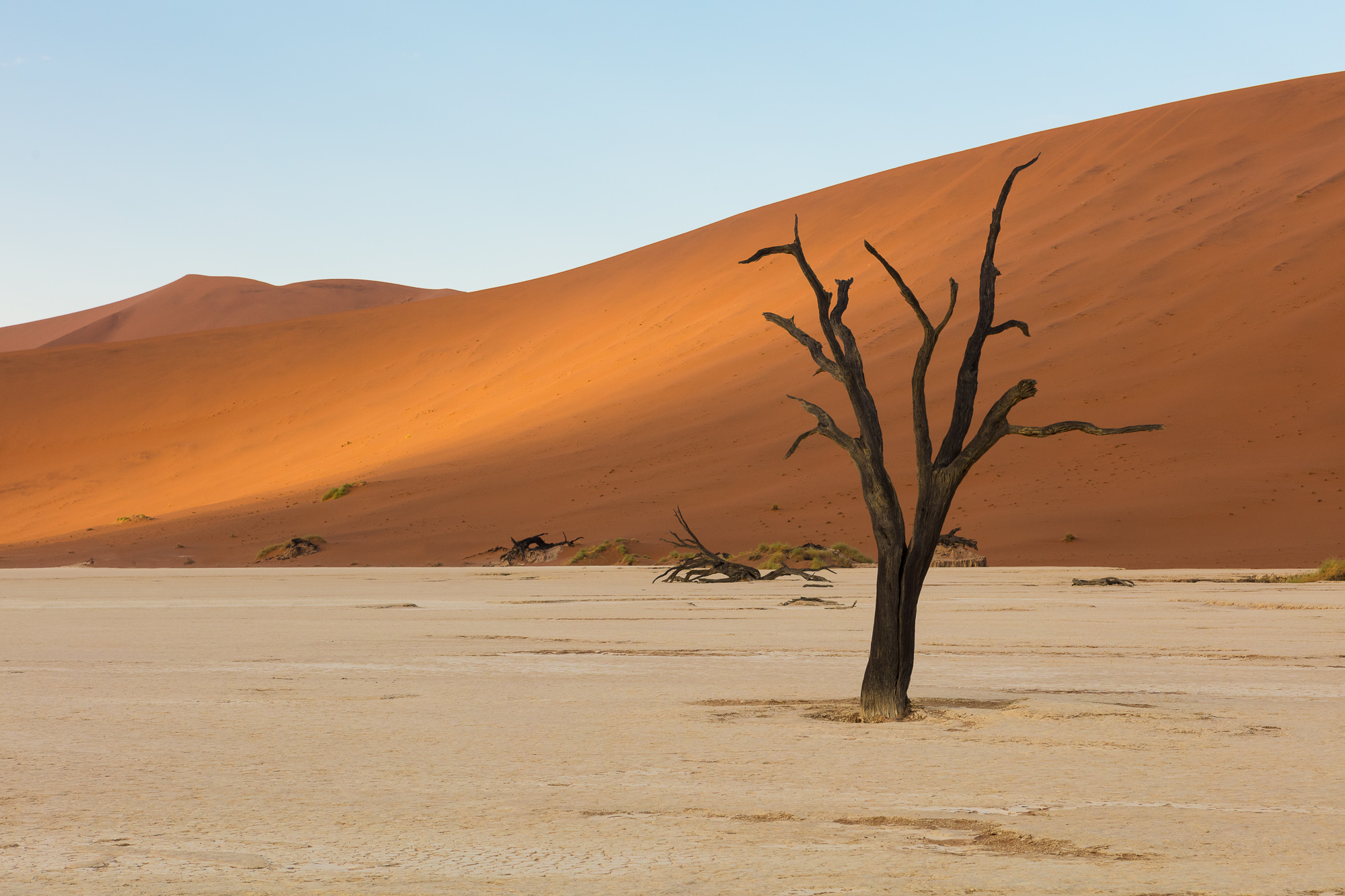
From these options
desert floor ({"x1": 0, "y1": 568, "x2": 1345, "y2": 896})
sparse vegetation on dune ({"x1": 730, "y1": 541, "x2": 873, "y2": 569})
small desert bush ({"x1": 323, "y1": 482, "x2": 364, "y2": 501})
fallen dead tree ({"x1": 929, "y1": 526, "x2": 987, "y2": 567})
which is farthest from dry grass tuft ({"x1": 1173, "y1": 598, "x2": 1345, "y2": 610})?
small desert bush ({"x1": 323, "y1": 482, "x2": 364, "y2": 501})

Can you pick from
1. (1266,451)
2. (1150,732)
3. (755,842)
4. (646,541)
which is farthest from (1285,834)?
(1266,451)

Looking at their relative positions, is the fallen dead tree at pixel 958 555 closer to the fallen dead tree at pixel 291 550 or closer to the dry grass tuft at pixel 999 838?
the fallen dead tree at pixel 291 550

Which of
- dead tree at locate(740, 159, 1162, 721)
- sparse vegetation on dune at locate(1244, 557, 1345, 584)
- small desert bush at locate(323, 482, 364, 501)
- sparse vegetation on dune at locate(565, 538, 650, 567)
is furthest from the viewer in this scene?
small desert bush at locate(323, 482, 364, 501)

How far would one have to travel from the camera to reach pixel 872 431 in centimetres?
802

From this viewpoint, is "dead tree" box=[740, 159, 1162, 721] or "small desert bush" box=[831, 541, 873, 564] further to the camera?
"small desert bush" box=[831, 541, 873, 564]

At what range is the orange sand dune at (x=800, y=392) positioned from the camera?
120 feet

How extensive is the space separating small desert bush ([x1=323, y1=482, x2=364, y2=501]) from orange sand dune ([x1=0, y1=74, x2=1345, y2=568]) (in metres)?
0.54

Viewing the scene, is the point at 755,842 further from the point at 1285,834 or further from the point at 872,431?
the point at 872,431

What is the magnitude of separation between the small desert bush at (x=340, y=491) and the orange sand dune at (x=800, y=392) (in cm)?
54

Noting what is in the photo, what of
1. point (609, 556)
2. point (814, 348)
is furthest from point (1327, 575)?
point (814, 348)

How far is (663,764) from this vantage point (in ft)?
20.8

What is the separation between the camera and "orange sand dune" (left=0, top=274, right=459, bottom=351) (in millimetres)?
119062

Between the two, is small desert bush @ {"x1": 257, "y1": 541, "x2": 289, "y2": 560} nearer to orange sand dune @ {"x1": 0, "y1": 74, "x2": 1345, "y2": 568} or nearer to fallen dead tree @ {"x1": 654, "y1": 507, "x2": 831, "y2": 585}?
orange sand dune @ {"x1": 0, "y1": 74, "x2": 1345, "y2": 568}

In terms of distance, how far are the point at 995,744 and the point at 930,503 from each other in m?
1.38
